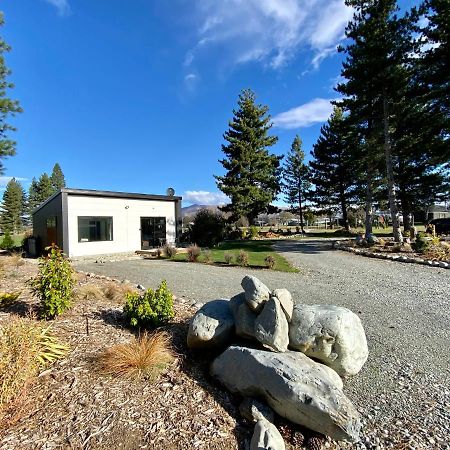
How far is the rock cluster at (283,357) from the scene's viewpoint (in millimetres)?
2361

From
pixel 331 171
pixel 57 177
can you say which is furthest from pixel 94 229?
pixel 57 177

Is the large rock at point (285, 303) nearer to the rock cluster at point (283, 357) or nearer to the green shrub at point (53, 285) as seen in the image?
the rock cluster at point (283, 357)

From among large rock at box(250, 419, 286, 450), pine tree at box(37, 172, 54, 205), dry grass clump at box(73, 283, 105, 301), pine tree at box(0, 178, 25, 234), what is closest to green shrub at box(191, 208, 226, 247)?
dry grass clump at box(73, 283, 105, 301)

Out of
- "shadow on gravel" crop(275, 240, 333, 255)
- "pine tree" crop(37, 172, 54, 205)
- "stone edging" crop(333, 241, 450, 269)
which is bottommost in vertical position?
"stone edging" crop(333, 241, 450, 269)

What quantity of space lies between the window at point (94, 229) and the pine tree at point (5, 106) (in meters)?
6.36

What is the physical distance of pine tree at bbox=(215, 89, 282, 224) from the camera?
27266 millimetres

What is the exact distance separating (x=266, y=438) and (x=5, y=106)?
20.0m

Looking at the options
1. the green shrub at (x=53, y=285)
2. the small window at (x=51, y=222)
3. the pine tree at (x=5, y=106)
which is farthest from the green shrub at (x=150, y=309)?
the pine tree at (x=5, y=106)

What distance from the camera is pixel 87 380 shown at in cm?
275

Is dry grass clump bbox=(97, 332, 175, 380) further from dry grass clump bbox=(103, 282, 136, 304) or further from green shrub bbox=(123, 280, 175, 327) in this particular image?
dry grass clump bbox=(103, 282, 136, 304)

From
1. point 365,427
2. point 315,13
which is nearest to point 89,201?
point 315,13

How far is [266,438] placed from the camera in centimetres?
222

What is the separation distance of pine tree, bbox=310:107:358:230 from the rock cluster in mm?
26207

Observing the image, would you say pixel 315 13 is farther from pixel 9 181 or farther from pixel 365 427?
pixel 9 181
